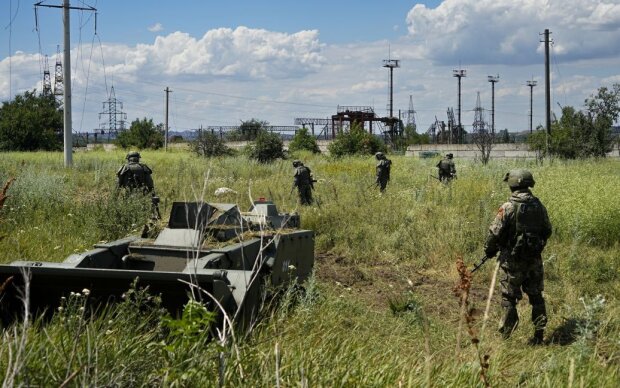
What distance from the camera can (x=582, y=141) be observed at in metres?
34.3

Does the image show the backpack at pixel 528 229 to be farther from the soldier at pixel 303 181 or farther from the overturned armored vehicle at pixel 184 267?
the soldier at pixel 303 181

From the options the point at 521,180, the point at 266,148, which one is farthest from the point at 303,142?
the point at 521,180

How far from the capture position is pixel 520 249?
7395 mm

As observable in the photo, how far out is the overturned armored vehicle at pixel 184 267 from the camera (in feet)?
17.8

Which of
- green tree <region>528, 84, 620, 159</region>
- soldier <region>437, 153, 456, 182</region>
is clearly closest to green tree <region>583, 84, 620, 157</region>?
green tree <region>528, 84, 620, 159</region>

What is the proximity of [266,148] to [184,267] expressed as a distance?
1144 inches

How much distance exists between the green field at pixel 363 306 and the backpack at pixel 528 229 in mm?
827

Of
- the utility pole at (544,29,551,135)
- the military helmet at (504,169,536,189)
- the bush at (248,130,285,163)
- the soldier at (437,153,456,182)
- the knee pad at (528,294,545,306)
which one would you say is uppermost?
the utility pole at (544,29,551,135)

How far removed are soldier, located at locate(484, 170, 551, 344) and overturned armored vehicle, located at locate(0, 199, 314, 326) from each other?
82.9 inches

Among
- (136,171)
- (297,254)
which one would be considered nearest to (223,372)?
(297,254)

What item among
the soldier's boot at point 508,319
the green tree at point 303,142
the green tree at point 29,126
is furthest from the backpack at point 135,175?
the green tree at point 29,126

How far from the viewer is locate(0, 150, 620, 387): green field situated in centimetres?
387

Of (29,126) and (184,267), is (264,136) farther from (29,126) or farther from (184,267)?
(184,267)

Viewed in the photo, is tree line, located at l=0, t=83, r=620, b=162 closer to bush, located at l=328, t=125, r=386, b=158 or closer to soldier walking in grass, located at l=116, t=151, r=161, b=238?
bush, located at l=328, t=125, r=386, b=158
